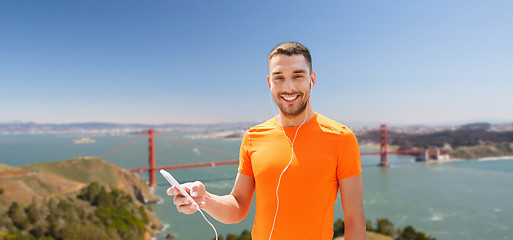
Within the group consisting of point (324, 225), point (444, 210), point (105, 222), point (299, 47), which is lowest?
point (444, 210)

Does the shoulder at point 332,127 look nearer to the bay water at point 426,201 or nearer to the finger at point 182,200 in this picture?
the finger at point 182,200

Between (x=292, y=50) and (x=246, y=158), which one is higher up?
(x=292, y=50)

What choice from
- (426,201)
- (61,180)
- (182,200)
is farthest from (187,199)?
(426,201)

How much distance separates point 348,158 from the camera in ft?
2.53

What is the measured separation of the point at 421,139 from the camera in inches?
1917

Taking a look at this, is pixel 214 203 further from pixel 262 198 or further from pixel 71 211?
pixel 71 211

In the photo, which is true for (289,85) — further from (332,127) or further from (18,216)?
(18,216)

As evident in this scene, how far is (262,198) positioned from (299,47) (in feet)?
1.36

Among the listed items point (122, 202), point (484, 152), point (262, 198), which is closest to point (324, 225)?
point (262, 198)

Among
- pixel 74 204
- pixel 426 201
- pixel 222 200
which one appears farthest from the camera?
pixel 426 201

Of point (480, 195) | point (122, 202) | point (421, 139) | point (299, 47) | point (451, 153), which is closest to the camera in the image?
point (299, 47)

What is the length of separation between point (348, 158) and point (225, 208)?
38 centimetres

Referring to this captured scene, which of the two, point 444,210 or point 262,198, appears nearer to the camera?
point 262,198

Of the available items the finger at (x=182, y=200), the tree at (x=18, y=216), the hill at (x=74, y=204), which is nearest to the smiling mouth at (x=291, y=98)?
the finger at (x=182, y=200)
